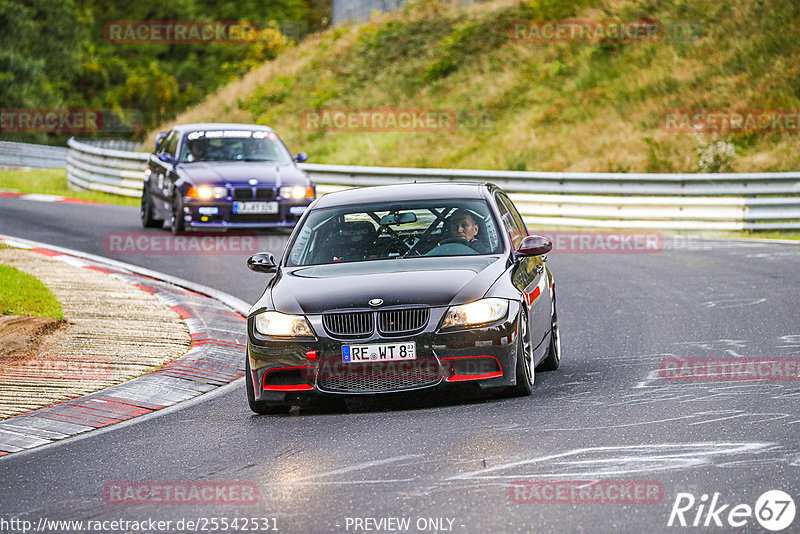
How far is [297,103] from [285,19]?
43.9 meters

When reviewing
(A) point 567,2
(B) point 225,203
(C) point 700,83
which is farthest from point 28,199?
(A) point 567,2

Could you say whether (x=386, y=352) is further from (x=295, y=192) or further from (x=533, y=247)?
(x=295, y=192)

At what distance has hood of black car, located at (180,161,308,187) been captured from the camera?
792 inches

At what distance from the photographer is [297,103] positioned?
142 ft

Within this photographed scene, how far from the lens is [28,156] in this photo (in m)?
45.4

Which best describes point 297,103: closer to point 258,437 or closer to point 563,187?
point 563,187

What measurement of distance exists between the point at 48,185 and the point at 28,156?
41.7ft
